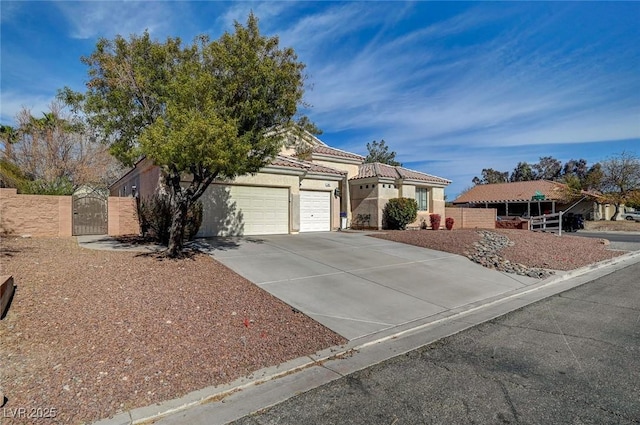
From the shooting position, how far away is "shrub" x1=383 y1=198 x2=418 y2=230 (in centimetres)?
2055

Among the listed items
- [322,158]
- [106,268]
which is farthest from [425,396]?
[322,158]

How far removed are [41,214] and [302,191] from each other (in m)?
11.0

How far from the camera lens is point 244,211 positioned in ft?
51.4

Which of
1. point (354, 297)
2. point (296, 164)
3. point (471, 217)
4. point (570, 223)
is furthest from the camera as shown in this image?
point (570, 223)

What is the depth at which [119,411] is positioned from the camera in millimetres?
3498

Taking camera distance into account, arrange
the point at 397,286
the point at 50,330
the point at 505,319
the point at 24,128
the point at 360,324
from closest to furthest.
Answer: the point at 50,330 → the point at 360,324 → the point at 505,319 → the point at 397,286 → the point at 24,128

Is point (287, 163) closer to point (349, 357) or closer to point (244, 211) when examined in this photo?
point (244, 211)

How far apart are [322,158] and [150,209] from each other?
11.0 metres

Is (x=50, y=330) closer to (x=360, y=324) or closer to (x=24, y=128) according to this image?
(x=360, y=324)

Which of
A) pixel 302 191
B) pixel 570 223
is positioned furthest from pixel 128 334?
pixel 570 223

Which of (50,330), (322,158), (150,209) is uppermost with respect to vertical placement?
(322,158)

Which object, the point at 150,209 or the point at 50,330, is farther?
the point at 150,209

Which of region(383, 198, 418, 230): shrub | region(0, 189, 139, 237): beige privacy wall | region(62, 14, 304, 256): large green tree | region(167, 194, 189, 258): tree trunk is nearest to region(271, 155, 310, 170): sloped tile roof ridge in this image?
region(383, 198, 418, 230): shrub

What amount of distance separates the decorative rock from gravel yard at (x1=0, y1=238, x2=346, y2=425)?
7804 mm
